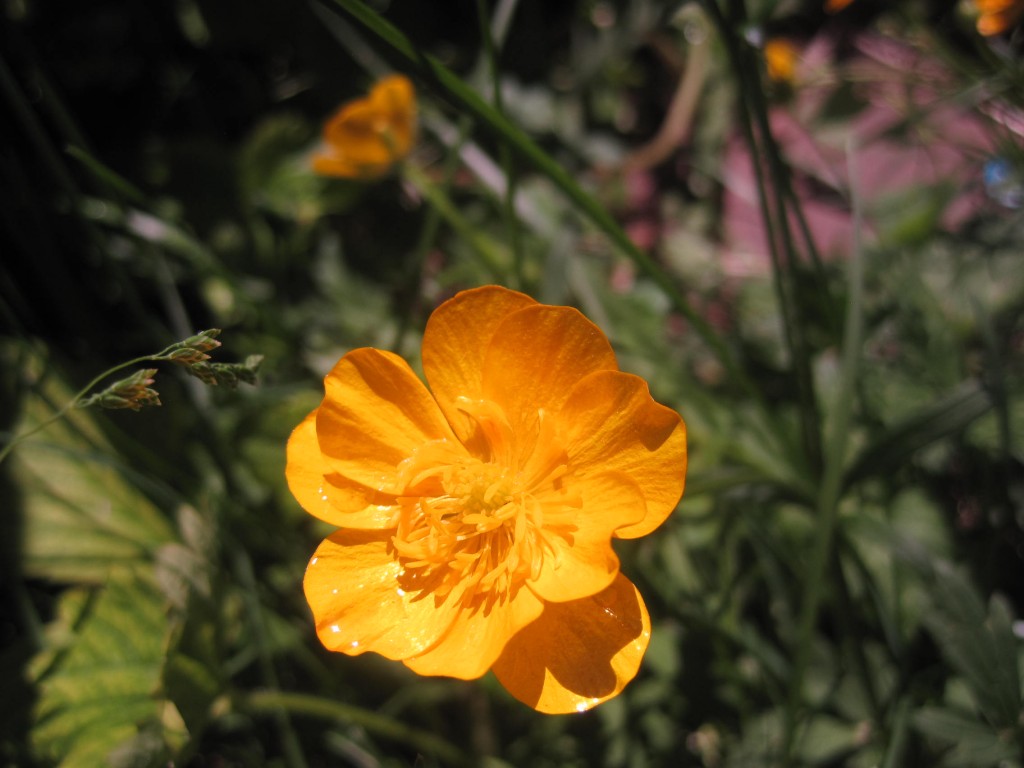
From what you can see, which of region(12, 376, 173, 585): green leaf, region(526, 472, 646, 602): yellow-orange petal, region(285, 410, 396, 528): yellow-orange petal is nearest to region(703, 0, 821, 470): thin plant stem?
region(526, 472, 646, 602): yellow-orange petal

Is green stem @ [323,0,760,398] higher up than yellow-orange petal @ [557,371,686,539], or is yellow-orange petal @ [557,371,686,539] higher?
green stem @ [323,0,760,398]

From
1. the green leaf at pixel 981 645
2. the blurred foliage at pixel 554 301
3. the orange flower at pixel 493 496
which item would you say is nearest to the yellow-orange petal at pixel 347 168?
the blurred foliage at pixel 554 301

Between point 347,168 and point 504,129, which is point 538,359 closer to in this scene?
point 504,129

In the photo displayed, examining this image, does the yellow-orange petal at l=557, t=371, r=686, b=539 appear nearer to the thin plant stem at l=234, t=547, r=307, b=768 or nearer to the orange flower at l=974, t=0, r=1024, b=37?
the thin plant stem at l=234, t=547, r=307, b=768

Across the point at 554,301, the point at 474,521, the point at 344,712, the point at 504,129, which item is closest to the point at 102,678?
the point at 344,712

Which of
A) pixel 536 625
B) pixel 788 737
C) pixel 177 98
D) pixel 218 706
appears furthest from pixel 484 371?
pixel 177 98
